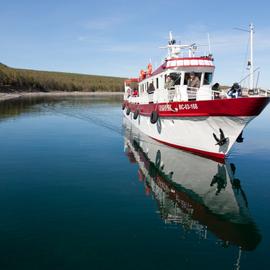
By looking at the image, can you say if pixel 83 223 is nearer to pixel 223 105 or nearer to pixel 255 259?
pixel 255 259

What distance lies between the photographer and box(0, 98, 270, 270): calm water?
25.5 feet

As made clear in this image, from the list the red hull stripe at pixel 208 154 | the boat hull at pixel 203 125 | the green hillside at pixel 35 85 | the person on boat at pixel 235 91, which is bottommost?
the red hull stripe at pixel 208 154

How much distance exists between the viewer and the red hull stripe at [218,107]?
15.3m

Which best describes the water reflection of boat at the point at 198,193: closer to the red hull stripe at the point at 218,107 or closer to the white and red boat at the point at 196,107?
the white and red boat at the point at 196,107

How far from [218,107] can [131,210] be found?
783cm

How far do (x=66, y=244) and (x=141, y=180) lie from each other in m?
6.47

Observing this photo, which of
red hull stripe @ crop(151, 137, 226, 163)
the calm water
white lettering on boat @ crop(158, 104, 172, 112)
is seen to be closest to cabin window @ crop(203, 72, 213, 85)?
white lettering on boat @ crop(158, 104, 172, 112)

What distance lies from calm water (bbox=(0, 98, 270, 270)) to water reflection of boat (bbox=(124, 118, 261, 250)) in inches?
1.4

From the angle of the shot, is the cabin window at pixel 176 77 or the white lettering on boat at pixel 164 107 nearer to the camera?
the white lettering on boat at pixel 164 107

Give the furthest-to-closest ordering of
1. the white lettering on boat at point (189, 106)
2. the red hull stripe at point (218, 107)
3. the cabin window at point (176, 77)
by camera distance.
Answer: the cabin window at point (176, 77)
the white lettering on boat at point (189, 106)
the red hull stripe at point (218, 107)

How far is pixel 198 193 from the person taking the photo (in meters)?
12.8

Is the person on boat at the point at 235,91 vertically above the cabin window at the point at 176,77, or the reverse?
the cabin window at the point at 176,77

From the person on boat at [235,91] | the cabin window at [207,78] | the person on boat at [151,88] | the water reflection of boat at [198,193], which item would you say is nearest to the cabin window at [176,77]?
the cabin window at [207,78]

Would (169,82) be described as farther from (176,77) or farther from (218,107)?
(218,107)
